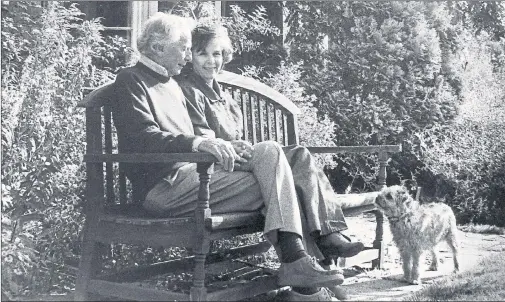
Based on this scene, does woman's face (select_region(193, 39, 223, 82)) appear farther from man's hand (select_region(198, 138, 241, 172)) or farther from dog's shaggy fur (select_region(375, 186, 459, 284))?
dog's shaggy fur (select_region(375, 186, 459, 284))

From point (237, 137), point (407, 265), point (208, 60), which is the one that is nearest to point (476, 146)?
point (407, 265)

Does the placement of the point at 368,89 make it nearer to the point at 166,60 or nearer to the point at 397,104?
the point at 397,104

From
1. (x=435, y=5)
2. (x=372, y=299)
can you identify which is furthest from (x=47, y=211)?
(x=435, y=5)

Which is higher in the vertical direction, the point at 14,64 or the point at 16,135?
the point at 14,64

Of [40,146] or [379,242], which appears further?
[379,242]

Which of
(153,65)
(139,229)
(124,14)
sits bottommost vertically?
(139,229)

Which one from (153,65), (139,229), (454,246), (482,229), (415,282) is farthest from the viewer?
(482,229)

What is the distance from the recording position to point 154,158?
293cm

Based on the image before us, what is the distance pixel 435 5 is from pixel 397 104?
1105mm

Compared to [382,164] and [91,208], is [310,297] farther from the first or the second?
[382,164]

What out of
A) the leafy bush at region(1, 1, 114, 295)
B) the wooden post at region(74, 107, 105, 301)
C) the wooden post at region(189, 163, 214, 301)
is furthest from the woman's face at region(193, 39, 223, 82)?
the wooden post at region(189, 163, 214, 301)

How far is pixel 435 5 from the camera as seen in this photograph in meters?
6.48

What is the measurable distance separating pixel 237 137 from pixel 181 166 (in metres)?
0.77

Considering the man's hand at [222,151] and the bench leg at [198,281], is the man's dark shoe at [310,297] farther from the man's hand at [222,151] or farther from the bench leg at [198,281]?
the man's hand at [222,151]
